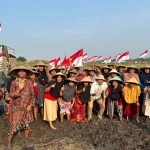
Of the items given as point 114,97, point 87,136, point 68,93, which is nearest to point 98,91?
point 114,97

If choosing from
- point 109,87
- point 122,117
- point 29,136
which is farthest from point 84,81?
point 29,136

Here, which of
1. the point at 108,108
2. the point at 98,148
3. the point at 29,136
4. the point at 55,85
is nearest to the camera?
the point at 98,148

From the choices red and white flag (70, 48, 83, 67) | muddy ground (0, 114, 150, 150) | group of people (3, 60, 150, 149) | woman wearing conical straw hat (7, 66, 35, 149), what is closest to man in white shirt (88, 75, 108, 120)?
group of people (3, 60, 150, 149)

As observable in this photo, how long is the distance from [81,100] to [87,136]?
163cm

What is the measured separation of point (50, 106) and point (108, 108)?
205 centimetres

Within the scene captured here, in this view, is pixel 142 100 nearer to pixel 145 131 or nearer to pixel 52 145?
pixel 145 131

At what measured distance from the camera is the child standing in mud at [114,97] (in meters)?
7.39

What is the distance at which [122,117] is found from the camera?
25.3ft

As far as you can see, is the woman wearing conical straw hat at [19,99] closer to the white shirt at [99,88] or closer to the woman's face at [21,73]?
the woman's face at [21,73]

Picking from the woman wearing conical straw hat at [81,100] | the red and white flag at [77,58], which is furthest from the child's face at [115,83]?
the red and white flag at [77,58]

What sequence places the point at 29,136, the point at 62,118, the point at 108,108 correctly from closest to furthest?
the point at 29,136, the point at 62,118, the point at 108,108

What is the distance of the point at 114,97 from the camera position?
738 cm

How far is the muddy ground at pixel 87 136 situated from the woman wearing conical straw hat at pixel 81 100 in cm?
26

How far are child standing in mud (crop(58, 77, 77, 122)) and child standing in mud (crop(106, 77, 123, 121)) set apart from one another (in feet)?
3.75
